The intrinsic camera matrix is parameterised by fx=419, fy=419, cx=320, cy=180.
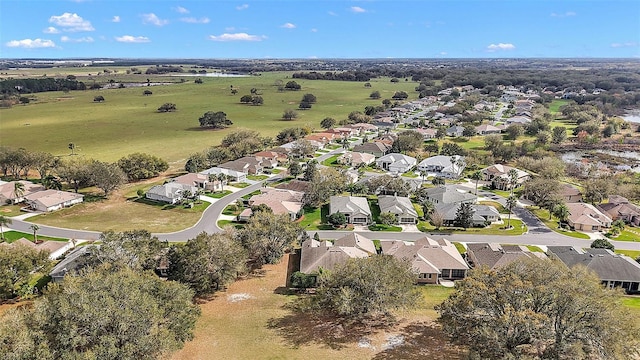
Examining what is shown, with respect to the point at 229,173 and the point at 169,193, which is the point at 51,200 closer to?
the point at 169,193

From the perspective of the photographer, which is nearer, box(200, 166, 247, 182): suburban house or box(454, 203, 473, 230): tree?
box(454, 203, 473, 230): tree

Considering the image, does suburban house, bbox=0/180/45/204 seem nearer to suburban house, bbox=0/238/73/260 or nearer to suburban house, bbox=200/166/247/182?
suburban house, bbox=0/238/73/260

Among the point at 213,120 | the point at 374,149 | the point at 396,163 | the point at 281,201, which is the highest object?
the point at 213,120

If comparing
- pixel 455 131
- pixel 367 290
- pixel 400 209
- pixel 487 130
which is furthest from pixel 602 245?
pixel 487 130

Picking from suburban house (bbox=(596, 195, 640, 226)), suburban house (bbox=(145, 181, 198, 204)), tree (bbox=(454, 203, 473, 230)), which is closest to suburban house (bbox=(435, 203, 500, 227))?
tree (bbox=(454, 203, 473, 230))

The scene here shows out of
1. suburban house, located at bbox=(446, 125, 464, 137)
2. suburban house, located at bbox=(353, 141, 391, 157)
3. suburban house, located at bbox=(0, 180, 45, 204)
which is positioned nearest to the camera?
suburban house, located at bbox=(0, 180, 45, 204)

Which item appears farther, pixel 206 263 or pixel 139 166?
pixel 139 166

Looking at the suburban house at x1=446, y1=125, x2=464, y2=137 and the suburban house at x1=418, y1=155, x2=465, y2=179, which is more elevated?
the suburban house at x1=446, y1=125, x2=464, y2=137
